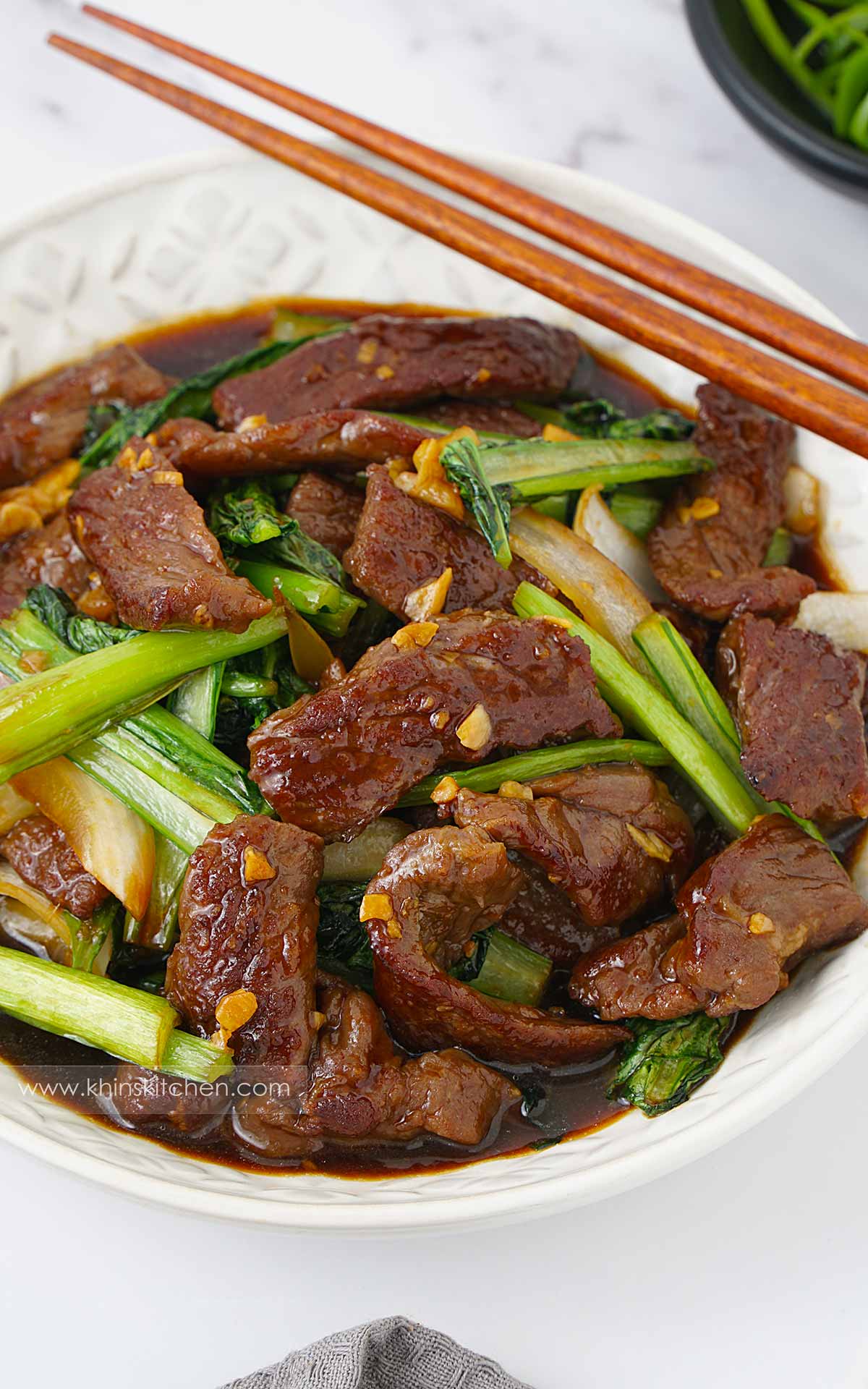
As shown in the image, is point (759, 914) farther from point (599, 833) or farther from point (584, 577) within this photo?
point (584, 577)

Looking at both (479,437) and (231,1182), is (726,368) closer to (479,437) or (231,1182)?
(479,437)

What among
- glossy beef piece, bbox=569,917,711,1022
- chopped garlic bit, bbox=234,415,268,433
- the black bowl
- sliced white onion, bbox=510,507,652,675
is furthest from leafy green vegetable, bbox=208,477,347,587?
the black bowl

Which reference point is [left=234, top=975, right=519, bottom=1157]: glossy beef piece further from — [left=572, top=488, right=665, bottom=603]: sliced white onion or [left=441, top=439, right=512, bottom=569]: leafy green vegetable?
[left=572, top=488, right=665, bottom=603]: sliced white onion

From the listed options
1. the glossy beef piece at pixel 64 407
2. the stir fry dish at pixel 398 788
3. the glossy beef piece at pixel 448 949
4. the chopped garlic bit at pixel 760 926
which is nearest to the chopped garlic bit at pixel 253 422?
the stir fry dish at pixel 398 788

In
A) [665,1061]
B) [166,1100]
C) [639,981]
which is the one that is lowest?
[166,1100]

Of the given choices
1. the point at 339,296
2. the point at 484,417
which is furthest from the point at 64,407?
the point at 484,417

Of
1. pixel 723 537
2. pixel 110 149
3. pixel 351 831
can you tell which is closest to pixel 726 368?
pixel 723 537

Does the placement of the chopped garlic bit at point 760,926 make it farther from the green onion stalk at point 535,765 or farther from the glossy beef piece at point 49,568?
the glossy beef piece at point 49,568
